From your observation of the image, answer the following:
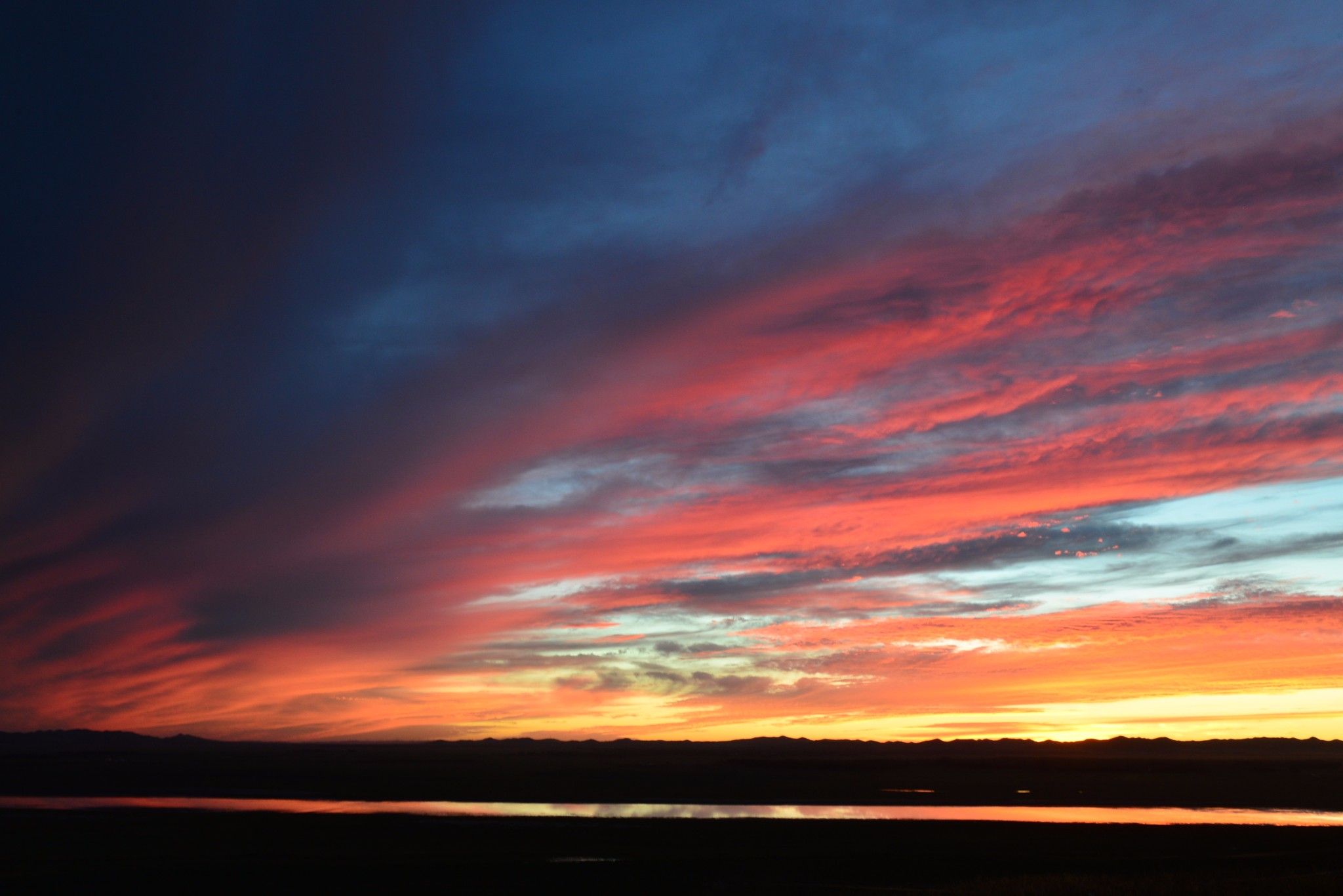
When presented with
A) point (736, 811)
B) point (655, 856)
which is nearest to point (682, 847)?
point (655, 856)

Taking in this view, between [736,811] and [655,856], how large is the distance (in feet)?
68.0

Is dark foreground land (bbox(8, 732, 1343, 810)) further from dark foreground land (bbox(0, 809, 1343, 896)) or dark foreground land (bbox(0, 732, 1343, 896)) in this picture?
dark foreground land (bbox(0, 809, 1343, 896))

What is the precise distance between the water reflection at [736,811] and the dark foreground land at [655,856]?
367cm

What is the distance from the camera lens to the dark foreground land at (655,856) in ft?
105

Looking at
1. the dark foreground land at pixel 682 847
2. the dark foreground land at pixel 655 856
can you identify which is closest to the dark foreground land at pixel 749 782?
the dark foreground land at pixel 682 847

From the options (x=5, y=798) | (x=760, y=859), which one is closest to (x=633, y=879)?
(x=760, y=859)

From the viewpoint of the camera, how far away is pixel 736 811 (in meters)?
58.0

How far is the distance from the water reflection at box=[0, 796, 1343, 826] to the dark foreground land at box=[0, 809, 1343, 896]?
367 cm

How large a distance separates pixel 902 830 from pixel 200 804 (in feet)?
151

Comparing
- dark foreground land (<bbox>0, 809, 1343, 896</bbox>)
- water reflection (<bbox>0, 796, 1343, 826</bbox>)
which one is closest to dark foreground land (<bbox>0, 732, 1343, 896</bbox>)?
dark foreground land (<bbox>0, 809, 1343, 896</bbox>)

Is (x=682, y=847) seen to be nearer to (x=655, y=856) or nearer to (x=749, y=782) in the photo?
(x=655, y=856)

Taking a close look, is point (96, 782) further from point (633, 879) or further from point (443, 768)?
point (633, 879)

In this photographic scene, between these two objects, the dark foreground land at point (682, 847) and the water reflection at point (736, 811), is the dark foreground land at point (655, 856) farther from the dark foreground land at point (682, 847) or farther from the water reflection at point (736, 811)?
the water reflection at point (736, 811)

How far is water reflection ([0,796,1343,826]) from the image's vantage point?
53562mm
